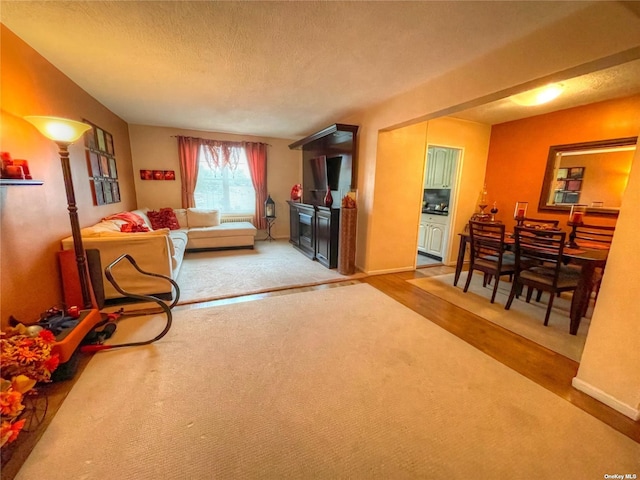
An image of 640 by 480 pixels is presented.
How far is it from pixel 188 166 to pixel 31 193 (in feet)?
11.1

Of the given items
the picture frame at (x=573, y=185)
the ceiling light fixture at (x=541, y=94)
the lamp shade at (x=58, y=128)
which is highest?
the ceiling light fixture at (x=541, y=94)

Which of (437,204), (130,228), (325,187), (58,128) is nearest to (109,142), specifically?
(130,228)

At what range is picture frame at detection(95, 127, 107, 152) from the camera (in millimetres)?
3368

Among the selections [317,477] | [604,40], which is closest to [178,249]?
[317,477]

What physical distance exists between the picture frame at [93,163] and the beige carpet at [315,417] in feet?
7.18

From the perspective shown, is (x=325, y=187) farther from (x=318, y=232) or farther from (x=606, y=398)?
(x=606, y=398)

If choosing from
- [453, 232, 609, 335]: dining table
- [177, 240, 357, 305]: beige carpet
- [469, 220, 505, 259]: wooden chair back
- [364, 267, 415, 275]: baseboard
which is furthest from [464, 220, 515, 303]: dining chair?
[177, 240, 357, 305]: beige carpet

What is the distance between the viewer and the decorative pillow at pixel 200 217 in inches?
200

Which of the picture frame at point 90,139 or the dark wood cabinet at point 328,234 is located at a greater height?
the picture frame at point 90,139

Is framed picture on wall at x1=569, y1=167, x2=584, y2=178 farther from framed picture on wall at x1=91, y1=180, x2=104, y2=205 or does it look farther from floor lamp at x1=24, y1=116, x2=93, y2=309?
framed picture on wall at x1=91, y1=180, x2=104, y2=205

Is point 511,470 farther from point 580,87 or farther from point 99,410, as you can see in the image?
point 580,87

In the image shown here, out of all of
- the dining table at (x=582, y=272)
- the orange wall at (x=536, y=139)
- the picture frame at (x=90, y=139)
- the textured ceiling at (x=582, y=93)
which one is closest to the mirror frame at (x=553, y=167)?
the orange wall at (x=536, y=139)

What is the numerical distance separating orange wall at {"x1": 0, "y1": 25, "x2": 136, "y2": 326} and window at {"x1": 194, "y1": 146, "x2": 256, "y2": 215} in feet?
8.82

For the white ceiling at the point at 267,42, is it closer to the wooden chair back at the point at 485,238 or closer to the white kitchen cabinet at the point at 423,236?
the wooden chair back at the point at 485,238
